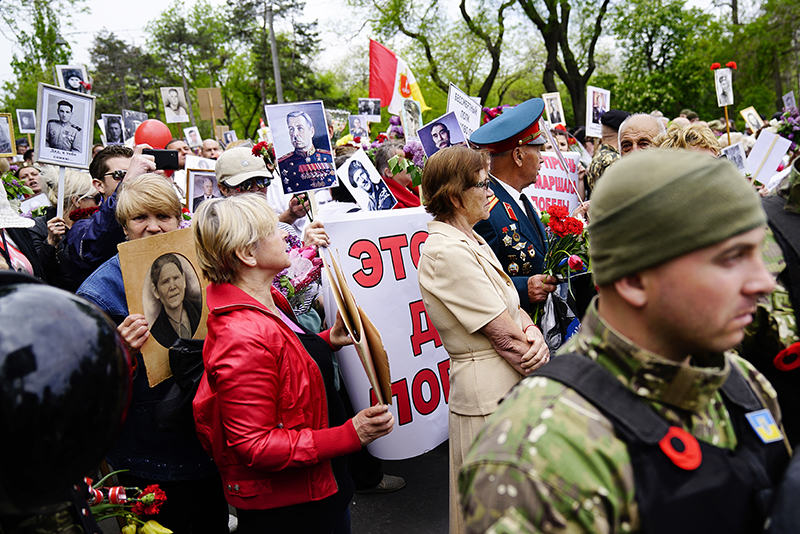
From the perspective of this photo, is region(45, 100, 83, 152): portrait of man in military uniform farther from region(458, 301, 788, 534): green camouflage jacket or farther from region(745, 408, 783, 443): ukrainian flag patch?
region(745, 408, 783, 443): ukrainian flag patch

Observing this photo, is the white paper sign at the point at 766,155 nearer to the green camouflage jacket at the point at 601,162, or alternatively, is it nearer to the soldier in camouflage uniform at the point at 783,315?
the green camouflage jacket at the point at 601,162

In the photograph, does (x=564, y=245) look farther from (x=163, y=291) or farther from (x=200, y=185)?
(x=200, y=185)

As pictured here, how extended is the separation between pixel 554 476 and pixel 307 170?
3.15m

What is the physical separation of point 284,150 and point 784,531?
3.39m

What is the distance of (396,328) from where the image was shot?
326 cm

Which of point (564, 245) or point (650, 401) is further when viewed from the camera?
point (564, 245)

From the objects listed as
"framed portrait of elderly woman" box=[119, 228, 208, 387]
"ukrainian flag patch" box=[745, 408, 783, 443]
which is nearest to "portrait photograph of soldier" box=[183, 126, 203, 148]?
"framed portrait of elderly woman" box=[119, 228, 208, 387]

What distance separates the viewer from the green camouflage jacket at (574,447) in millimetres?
970

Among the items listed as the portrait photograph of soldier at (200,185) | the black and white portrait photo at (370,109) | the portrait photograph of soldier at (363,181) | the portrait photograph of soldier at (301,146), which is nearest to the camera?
the portrait photograph of soldier at (301,146)

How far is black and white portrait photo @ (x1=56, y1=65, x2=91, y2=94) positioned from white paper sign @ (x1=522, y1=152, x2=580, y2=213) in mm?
5454

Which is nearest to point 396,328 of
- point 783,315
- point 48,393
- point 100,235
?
point 100,235

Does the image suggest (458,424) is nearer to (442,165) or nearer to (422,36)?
(442,165)

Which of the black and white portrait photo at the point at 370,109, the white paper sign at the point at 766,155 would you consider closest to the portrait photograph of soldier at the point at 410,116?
the white paper sign at the point at 766,155

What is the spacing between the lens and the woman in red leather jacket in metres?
1.93
